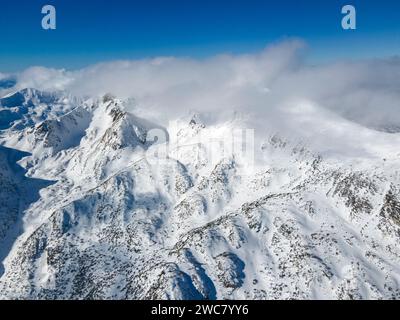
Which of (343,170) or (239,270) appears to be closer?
(239,270)

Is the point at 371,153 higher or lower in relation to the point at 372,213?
higher
